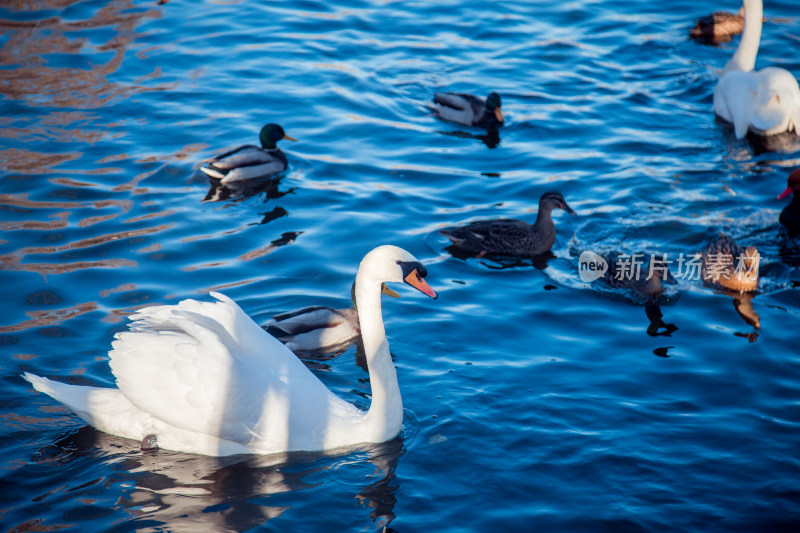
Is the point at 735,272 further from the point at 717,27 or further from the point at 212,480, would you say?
the point at 717,27

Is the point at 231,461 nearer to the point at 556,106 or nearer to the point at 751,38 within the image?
the point at 556,106

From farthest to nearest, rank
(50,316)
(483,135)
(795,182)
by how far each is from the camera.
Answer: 1. (483,135)
2. (795,182)
3. (50,316)

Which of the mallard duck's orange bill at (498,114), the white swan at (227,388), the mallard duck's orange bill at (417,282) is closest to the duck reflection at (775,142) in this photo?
the mallard duck's orange bill at (498,114)

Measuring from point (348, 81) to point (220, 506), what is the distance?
9.74m

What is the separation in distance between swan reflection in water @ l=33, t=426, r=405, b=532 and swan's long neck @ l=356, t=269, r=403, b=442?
7.8 inches

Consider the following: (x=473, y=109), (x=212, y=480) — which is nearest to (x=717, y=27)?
(x=473, y=109)

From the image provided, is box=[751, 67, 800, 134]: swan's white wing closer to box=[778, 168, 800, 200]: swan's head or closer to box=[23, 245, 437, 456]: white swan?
box=[778, 168, 800, 200]: swan's head

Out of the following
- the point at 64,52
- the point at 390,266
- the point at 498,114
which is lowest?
the point at 390,266

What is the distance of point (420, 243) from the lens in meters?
10.1

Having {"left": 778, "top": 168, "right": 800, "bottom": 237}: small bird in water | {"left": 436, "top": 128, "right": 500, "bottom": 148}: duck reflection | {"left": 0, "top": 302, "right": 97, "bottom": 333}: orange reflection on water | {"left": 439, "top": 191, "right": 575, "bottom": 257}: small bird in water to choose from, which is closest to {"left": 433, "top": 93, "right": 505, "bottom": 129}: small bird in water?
{"left": 436, "top": 128, "right": 500, "bottom": 148}: duck reflection

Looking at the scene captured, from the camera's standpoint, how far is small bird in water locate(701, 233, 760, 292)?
29.8ft

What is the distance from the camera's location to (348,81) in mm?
14500

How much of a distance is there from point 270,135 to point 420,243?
313 centimetres

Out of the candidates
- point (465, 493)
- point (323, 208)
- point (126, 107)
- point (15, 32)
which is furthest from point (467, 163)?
point (15, 32)
